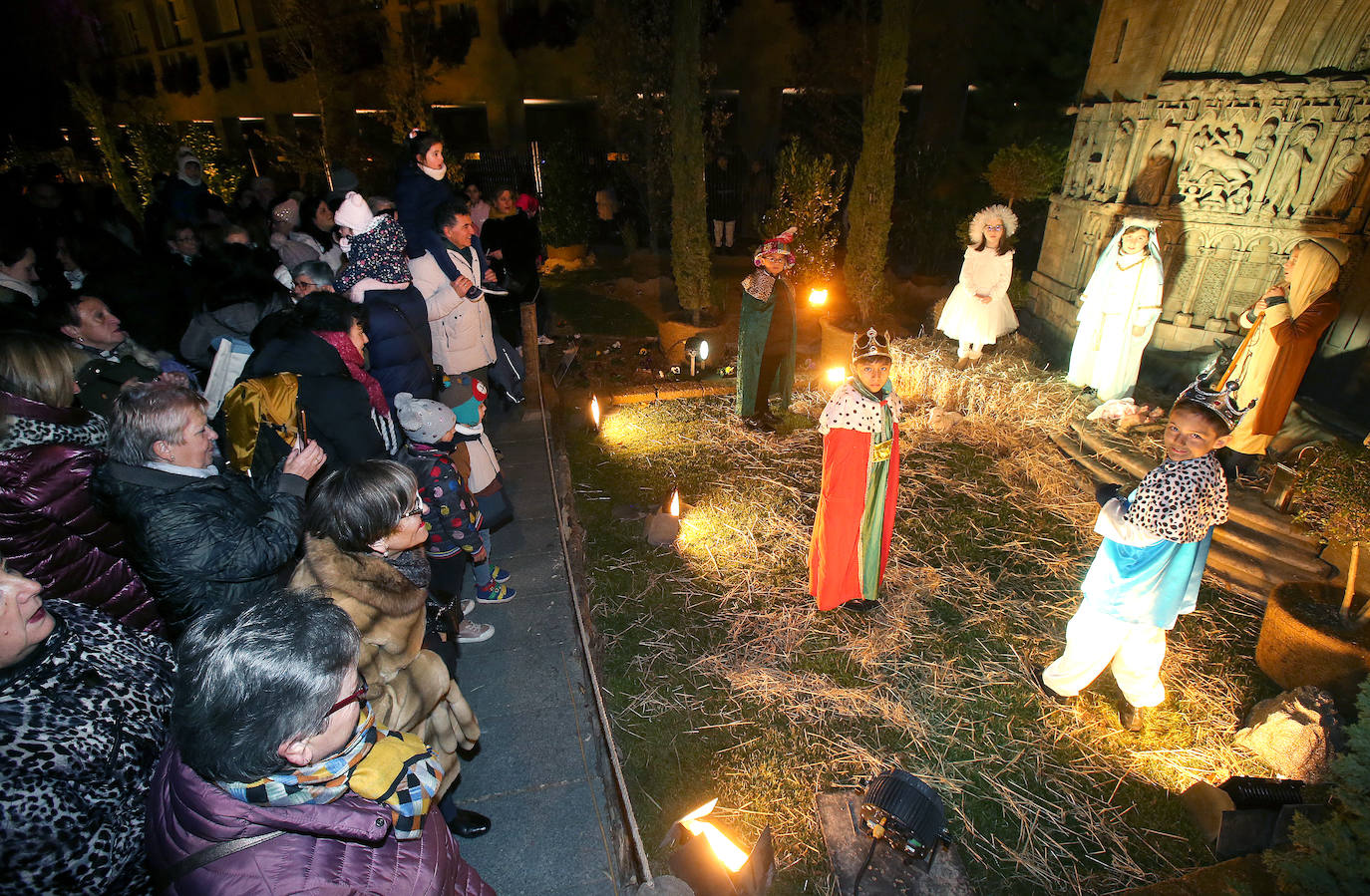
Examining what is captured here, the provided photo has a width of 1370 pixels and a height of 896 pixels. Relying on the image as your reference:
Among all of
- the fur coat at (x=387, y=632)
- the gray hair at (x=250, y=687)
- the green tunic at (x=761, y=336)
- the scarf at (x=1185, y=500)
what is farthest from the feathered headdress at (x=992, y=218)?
the gray hair at (x=250, y=687)

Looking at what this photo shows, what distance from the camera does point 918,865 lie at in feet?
10.4

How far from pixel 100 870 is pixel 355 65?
21165mm

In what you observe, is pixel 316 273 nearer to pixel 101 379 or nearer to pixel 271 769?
pixel 101 379

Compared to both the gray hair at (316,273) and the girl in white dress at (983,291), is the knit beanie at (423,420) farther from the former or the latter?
the girl in white dress at (983,291)

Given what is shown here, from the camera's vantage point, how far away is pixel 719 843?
3.12 meters

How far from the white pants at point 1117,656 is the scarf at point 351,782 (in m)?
3.71

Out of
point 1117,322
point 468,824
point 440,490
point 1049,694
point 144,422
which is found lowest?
point 1049,694

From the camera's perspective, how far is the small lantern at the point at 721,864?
3027 mm

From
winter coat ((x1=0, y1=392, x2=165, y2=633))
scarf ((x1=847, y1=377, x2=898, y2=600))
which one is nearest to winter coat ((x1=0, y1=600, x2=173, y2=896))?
winter coat ((x1=0, y1=392, x2=165, y2=633))

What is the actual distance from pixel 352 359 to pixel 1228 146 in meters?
8.79

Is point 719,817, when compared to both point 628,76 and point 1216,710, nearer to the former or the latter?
point 1216,710

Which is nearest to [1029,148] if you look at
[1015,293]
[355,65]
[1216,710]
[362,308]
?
[1015,293]

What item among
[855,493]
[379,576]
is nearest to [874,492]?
[855,493]

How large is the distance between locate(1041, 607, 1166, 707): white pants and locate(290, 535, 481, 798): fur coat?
3.59 m
